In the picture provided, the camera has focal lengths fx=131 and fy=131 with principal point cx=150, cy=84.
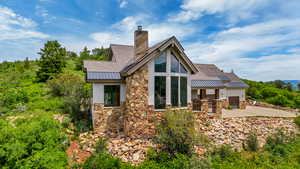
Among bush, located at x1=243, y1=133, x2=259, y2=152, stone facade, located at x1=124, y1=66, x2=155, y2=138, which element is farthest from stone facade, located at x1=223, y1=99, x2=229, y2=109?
→ stone facade, located at x1=124, y1=66, x2=155, y2=138

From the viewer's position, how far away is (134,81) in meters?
9.41

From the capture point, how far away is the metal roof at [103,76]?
32.0 feet

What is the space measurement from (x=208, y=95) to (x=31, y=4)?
20566 mm

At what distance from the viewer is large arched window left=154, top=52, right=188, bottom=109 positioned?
9.87m

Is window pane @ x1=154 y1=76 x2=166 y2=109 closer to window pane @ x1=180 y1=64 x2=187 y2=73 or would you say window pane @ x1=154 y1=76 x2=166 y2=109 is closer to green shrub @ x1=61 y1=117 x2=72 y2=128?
window pane @ x1=180 y1=64 x2=187 y2=73

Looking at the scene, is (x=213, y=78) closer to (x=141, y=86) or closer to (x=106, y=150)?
(x=141, y=86)

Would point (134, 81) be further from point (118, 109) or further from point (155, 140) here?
point (155, 140)

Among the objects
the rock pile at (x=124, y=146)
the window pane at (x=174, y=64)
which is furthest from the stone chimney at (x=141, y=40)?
the rock pile at (x=124, y=146)

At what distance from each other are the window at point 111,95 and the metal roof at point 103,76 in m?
0.78

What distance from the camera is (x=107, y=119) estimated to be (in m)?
10.4

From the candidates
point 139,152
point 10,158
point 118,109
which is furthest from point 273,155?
point 10,158

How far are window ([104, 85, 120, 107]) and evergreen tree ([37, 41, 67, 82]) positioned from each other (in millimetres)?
18294

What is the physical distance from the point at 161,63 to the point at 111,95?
4.74m

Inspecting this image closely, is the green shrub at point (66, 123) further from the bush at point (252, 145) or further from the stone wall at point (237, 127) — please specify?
the bush at point (252, 145)
